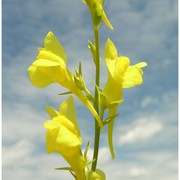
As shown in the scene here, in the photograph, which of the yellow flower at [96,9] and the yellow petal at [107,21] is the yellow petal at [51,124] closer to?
the yellow flower at [96,9]

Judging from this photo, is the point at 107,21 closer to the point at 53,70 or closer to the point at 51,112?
the point at 53,70

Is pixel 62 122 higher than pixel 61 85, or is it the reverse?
pixel 61 85

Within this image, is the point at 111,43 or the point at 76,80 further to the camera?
the point at 111,43

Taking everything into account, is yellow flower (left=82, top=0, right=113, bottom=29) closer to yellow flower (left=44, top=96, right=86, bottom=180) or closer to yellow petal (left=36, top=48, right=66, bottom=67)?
yellow petal (left=36, top=48, right=66, bottom=67)

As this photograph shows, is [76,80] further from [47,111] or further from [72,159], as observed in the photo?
[72,159]

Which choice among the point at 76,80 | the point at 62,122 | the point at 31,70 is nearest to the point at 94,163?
the point at 62,122

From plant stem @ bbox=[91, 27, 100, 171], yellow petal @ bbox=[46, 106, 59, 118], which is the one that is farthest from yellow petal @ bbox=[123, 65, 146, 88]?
yellow petal @ bbox=[46, 106, 59, 118]

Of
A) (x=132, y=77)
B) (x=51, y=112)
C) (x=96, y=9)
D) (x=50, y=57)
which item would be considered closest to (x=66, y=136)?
(x=51, y=112)

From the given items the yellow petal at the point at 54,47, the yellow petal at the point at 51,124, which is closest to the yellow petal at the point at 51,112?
the yellow petal at the point at 51,124
